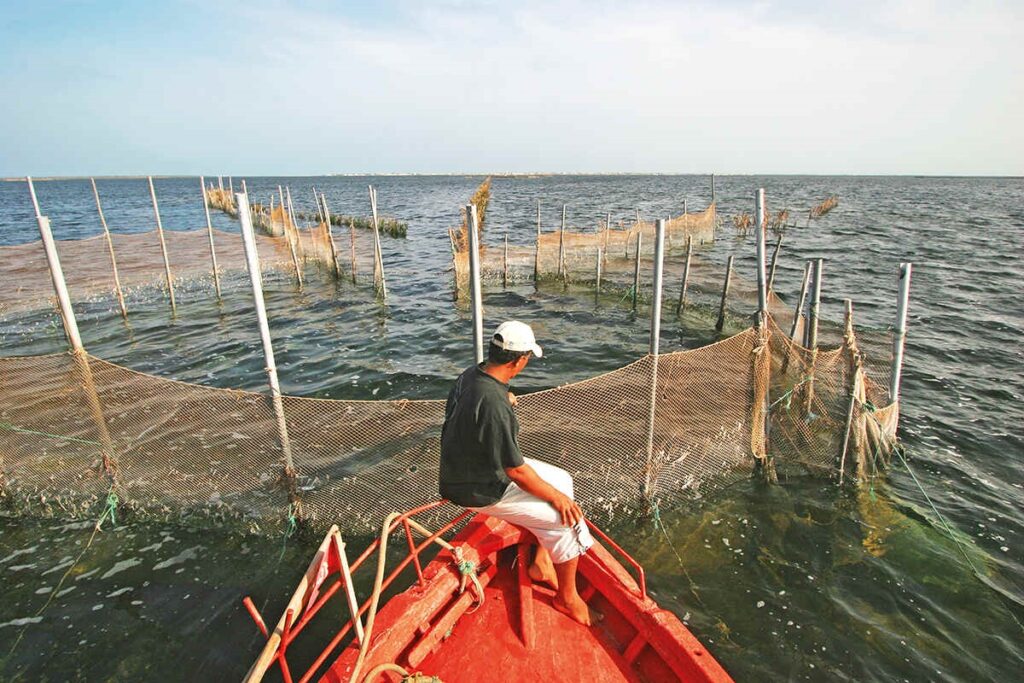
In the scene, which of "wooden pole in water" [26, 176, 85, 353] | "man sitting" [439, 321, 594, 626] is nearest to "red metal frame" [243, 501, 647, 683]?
"man sitting" [439, 321, 594, 626]

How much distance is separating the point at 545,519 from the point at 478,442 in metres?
0.89

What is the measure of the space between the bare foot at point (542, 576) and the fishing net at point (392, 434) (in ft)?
6.32

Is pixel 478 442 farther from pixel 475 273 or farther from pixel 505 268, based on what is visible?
pixel 505 268

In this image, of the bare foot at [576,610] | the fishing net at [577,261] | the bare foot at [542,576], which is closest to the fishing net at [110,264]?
the fishing net at [577,261]

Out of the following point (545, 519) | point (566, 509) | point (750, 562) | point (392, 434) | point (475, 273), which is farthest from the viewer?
point (392, 434)

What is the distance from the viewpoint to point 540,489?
361cm

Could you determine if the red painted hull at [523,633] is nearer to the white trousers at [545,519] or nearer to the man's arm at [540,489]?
the white trousers at [545,519]

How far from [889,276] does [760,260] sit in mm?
19825

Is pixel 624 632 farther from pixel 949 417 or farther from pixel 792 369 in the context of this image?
pixel 949 417

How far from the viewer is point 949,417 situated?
9.68 meters

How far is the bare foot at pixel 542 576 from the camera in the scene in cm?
439

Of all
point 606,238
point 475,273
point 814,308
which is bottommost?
point 814,308

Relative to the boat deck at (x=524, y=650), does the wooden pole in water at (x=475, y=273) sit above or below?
above

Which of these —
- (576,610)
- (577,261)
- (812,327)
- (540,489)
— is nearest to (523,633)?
(576,610)
